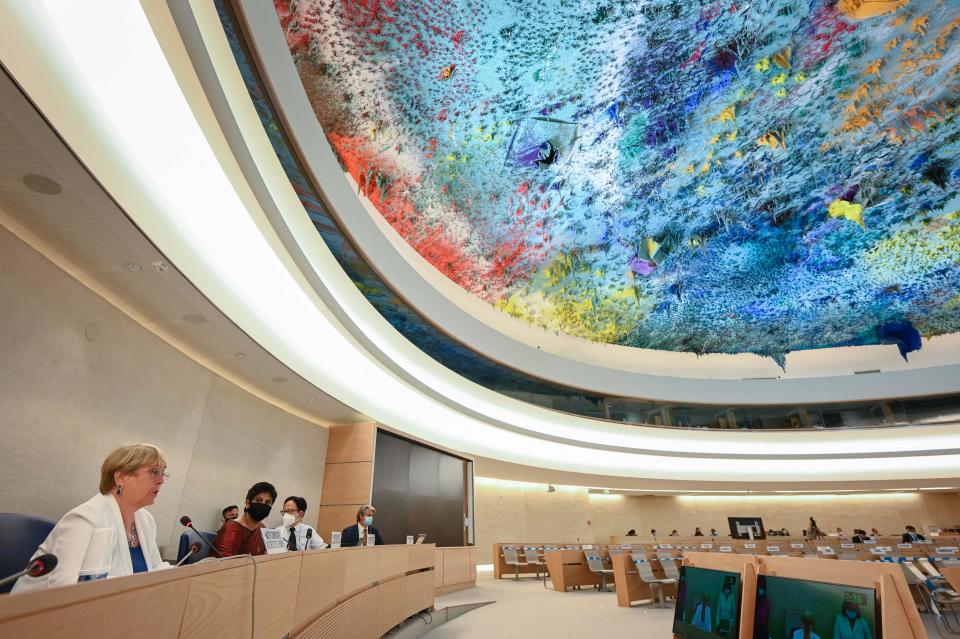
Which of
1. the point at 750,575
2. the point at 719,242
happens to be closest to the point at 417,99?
the point at 750,575

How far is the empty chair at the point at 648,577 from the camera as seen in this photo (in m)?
5.81

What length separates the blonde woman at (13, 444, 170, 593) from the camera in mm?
1502

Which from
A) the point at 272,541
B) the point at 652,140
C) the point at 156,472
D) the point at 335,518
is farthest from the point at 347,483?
the point at 652,140

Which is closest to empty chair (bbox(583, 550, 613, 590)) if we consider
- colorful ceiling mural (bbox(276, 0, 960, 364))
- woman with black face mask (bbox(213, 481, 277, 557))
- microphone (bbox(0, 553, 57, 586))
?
colorful ceiling mural (bbox(276, 0, 960, 364))

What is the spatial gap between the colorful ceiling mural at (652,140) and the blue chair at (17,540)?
4.55 metres

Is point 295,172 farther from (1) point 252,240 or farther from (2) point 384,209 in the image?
(2) point 384,209

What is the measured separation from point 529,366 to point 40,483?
832 cm

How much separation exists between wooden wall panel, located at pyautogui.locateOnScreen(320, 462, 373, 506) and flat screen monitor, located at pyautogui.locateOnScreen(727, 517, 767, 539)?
44.0 ft

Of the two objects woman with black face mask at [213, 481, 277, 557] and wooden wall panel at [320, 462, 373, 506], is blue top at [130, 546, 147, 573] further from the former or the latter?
wooden wall panel at [320, 462, 373, 506]

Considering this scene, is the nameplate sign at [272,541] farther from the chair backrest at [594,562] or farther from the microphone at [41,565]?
the chair backrest at [594,562]

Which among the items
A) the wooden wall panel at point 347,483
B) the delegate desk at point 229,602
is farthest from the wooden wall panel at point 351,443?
the delegate desk at point 229,602

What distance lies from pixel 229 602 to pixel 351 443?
Answer: 5993mm

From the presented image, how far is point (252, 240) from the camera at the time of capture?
3.78 m

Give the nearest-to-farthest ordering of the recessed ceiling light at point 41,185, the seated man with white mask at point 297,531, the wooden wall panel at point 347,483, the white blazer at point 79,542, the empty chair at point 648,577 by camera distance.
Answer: the white blazer at point 79,542 < the recessed ceiling light at point 41,185 < the seated man with white mask at point 297,531 < the empty chair at point 648,577 < the wooden wall panel at point 347,483
